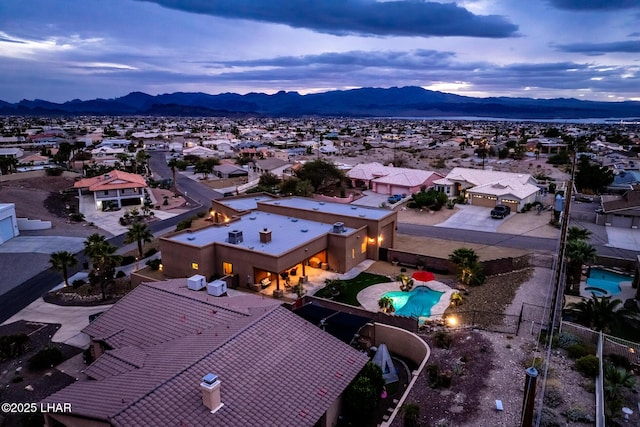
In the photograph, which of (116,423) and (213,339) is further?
(213,339)

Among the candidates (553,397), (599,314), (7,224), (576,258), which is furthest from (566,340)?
(7,224)

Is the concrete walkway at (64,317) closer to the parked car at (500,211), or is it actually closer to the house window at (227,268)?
the house window at (227,268)

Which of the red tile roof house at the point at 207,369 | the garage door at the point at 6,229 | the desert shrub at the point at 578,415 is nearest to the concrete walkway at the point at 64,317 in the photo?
the red tile roof house at the point at 207,369

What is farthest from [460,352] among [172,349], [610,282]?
[610,282]

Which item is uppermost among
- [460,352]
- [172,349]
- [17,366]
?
[172,349]

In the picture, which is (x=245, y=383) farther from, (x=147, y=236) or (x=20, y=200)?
(x=20, y=200)

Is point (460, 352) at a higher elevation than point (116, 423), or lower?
lower
